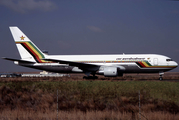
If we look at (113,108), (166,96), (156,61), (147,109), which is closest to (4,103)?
(113,108)

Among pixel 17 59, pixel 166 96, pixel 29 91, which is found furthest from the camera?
pixel 17 59

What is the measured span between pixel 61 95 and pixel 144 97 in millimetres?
6157

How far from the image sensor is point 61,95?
1658cm

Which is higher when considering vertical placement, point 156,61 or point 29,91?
point 156,61

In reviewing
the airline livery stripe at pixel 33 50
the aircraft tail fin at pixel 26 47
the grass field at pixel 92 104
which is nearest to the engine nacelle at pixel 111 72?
the aircraft tail fin at pixel 26 47

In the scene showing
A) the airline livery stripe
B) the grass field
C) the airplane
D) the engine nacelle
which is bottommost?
the grass field

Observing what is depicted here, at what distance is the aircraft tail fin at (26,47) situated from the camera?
35.2 m

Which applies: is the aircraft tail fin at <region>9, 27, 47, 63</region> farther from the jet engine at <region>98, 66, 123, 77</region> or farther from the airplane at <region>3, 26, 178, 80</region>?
the jet engine at <region>98, 66, 123, 77</region>

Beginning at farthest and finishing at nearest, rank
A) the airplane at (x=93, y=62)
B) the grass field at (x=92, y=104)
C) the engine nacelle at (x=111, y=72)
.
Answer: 1. the airplane at (x=93, y=62)
2. the engine nacelle at (x=111, y=72)
3. the grass field at (x=92, y=104)

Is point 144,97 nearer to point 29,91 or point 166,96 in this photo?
point 166,96

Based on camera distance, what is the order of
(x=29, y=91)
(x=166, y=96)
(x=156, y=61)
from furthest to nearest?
(x=156, y=61) < (x=29, y=91) < (x=166, y=96)

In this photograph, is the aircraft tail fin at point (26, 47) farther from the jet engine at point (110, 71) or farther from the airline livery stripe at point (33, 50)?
the jet engine at point (110, 71)

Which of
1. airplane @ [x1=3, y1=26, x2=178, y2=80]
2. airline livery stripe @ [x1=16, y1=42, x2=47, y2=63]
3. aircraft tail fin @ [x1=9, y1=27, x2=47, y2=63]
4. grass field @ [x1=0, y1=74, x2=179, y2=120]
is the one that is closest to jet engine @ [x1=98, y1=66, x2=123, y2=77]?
airplane @ [x1=3, y1=26, x2=178, y2=80]

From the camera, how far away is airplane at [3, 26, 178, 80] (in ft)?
103
